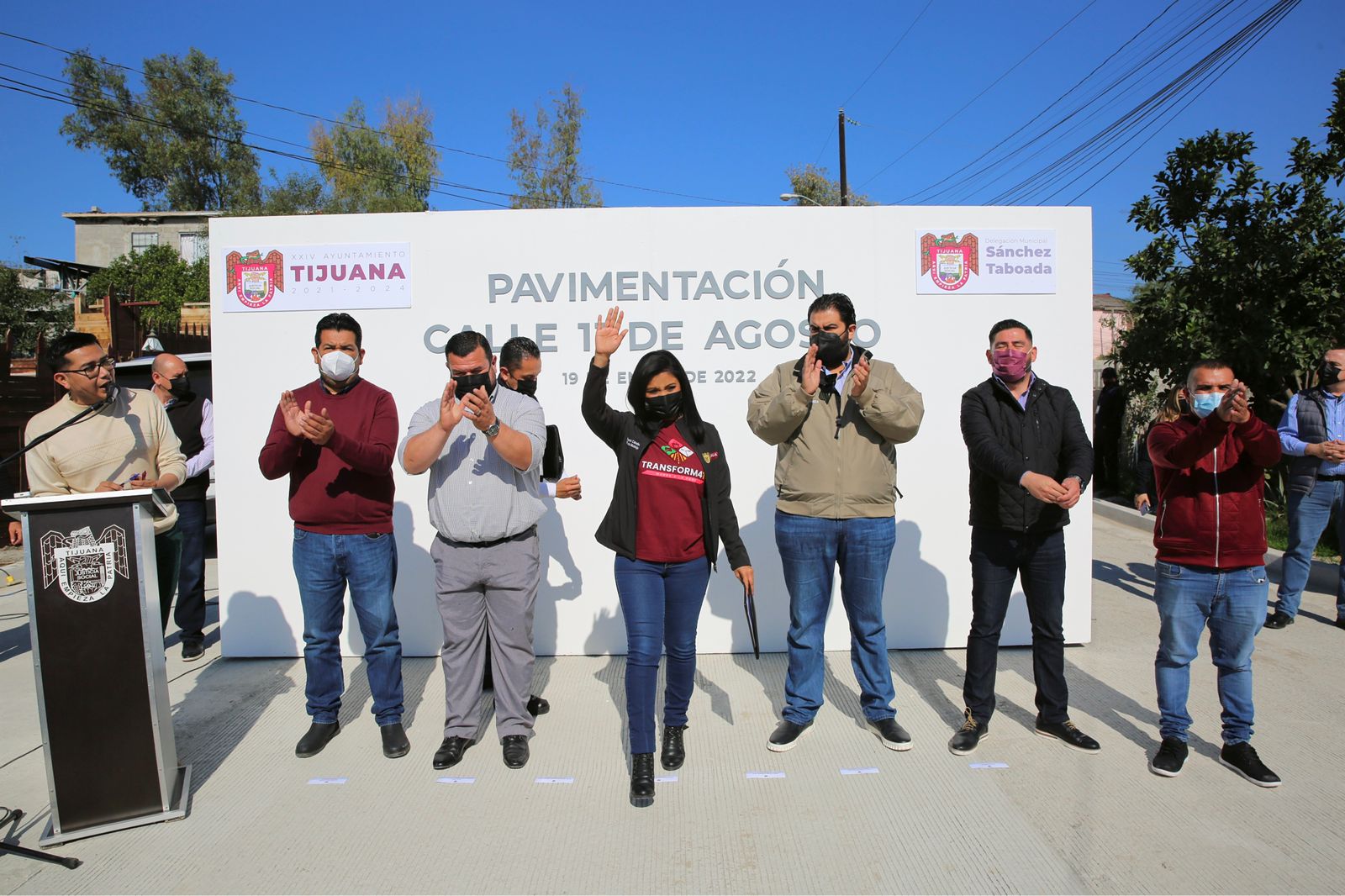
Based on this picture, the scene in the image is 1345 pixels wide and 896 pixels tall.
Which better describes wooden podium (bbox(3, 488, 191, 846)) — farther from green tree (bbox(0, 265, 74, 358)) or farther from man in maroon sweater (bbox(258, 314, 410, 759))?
green tree (bbox(0, 265, 74, 358))

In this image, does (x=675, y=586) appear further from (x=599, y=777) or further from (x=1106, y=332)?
(x=1106, y=332)

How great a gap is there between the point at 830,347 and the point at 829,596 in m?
1.12

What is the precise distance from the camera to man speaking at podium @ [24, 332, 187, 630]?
3504 mm

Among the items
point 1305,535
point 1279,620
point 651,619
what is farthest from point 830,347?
point 1305,535

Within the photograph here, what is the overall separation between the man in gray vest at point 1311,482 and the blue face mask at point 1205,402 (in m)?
2.84

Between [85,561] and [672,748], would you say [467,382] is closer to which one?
[85,561]

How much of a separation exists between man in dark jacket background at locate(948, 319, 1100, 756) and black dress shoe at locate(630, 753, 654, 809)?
1355mm

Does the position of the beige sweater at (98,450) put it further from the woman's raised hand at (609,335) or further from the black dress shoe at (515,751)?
the woman's raised hand at (609,335)

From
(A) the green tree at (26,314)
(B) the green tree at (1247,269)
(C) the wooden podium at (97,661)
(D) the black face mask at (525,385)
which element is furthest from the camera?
(A) the green tree at (26,314)

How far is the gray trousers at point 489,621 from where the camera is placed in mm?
3645

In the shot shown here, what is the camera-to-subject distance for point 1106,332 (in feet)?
135

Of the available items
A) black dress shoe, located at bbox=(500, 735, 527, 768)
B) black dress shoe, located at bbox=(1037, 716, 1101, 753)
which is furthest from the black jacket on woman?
black dress shoe, located at bbox=(1037, 716, 1101, 753)

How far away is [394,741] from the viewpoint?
3.74 metres

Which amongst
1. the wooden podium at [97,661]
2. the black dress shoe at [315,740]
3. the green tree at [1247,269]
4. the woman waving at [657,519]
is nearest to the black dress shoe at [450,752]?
the black dress shoe at [315,740]
